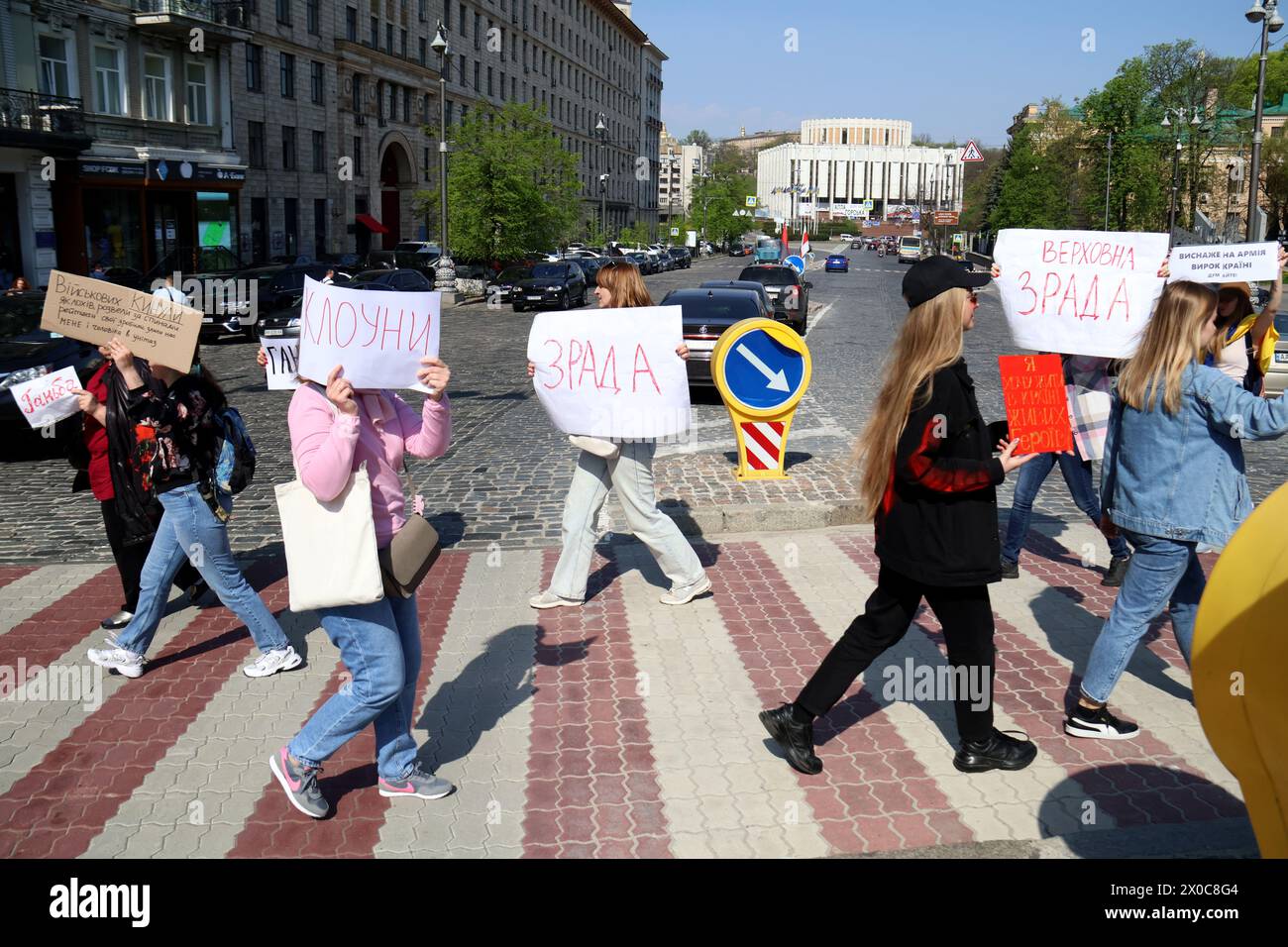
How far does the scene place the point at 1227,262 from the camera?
6.53 metres

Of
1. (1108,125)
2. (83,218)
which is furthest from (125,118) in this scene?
(1108,125)

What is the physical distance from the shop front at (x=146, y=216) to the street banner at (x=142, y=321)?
25.2m

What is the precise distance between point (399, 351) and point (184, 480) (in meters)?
2.17

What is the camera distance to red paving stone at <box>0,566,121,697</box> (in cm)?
618

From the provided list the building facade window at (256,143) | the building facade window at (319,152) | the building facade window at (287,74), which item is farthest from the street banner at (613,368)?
the building facade window at (319,152)

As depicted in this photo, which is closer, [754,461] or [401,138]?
[754,461]

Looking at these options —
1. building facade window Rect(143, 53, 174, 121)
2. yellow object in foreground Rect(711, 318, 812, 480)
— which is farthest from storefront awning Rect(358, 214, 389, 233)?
yellow object in foreground Rect(711, 318, 812, 480)

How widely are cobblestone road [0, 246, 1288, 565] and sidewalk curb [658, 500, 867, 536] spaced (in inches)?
6.7

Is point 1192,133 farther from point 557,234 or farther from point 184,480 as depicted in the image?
point 184,480

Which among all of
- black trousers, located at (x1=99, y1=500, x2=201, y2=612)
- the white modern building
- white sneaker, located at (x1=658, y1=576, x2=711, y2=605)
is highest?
the white modern building

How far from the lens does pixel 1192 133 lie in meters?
63.8

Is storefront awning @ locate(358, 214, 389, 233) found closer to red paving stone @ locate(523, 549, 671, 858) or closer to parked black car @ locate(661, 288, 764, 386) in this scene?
parked black car @ locate(661, 288, 764, 386)

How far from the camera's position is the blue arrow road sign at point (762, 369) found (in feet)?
30.7

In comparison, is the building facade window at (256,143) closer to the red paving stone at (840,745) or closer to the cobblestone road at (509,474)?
the cobblestone road at (509,474)
